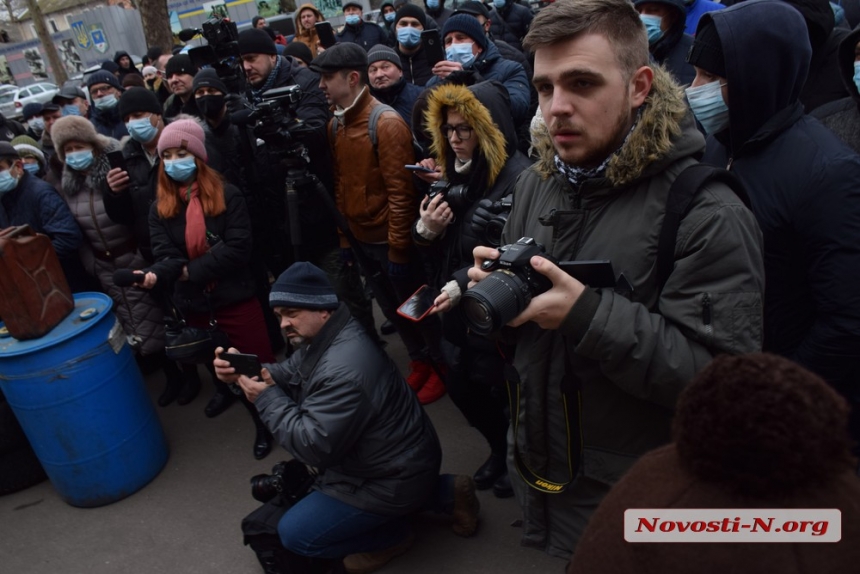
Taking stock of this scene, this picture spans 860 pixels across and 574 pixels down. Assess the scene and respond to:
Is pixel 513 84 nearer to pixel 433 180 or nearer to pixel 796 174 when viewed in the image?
pixel 433 180

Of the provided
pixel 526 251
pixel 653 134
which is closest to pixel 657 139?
pixel 653 134

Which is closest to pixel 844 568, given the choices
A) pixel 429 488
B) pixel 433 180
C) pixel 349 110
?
pixel 429 488

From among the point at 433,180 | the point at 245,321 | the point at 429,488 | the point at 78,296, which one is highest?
the point at 433,180

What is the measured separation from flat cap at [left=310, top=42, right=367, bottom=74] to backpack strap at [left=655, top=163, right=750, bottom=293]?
2586 mm

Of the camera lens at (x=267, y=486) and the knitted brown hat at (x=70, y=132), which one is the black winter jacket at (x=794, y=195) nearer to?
the camera lens at (x=267, y=486)

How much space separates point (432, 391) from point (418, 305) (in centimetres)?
172

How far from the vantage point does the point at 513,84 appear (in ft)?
13.5

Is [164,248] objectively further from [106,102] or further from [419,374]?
[106,102]

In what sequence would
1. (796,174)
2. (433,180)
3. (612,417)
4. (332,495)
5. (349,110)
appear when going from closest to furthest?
(612,417) → (796,174) → (332,495) → (433,180) → (349,110)

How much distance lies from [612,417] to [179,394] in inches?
146

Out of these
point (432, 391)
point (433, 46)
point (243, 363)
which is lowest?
point (432, 391)

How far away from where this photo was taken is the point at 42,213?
13.1ft

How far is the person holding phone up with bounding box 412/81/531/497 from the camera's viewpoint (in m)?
2.61

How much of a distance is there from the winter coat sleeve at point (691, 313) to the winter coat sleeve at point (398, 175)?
86.9 inches
